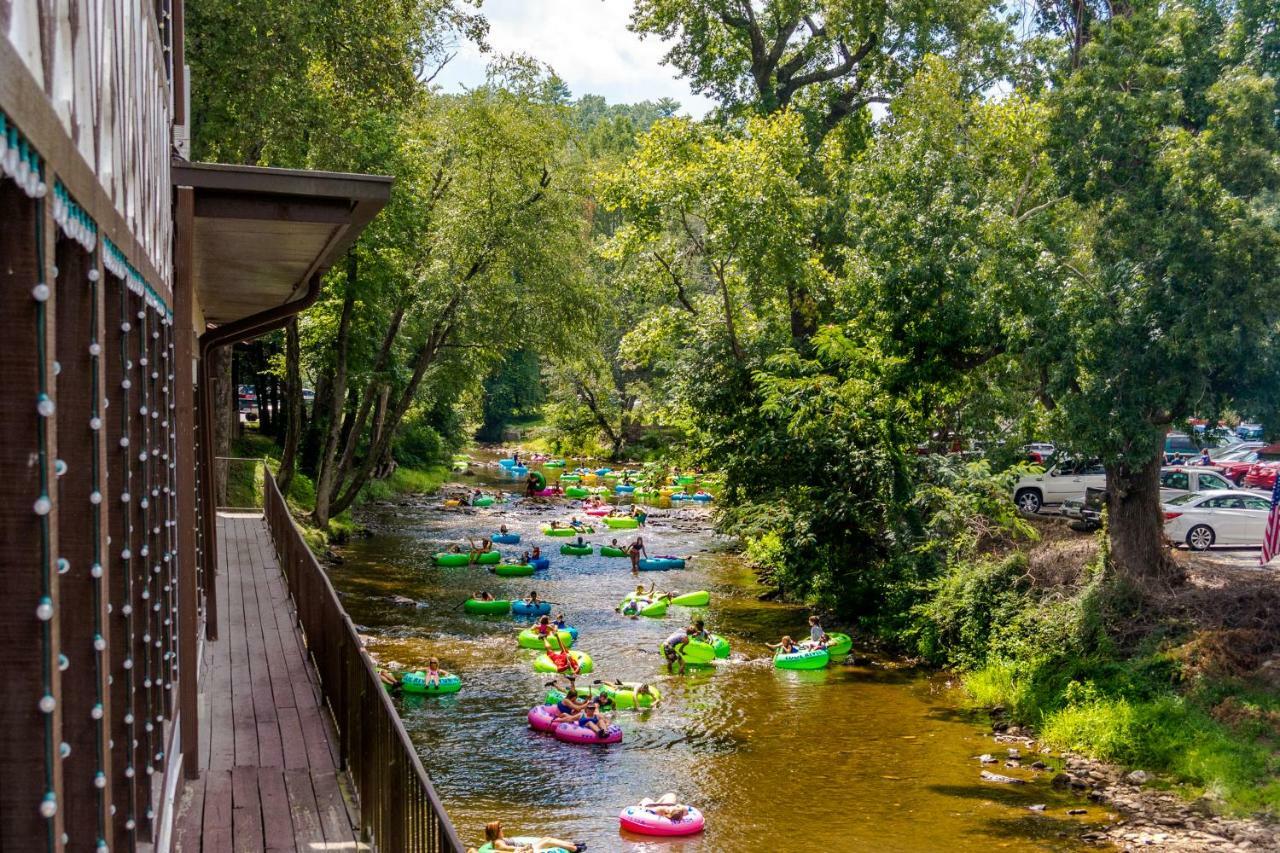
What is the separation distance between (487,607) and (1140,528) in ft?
42.6

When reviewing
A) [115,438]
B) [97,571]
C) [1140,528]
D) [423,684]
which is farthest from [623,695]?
[97,571]

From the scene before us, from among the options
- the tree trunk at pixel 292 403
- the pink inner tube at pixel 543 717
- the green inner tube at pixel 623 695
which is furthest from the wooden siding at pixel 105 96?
the tree trunk at pixel 292 403

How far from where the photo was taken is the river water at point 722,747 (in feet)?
47.0

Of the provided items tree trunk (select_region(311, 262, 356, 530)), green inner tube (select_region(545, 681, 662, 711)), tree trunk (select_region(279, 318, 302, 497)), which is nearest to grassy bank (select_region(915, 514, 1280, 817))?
green inner tube (select_region(545, 681, 662, 711))

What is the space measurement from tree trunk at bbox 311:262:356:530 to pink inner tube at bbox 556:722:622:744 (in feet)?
43.8

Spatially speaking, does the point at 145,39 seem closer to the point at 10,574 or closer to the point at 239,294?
the point at 10,574

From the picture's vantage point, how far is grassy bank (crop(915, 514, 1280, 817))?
15.3m

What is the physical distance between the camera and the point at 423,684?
19031 mm

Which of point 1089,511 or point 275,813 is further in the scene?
point 1089,511

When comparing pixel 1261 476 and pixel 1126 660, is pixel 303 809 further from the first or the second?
pixel 1261 476

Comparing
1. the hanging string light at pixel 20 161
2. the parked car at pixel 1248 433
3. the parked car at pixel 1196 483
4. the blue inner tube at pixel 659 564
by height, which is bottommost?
the blue inner tube at pixel 659 564

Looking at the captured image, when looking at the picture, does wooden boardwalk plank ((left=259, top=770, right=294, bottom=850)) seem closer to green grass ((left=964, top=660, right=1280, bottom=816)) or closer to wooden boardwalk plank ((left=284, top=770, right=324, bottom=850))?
wooden boardwalk plank ((left=284, top=770, right=324, bottom=850))

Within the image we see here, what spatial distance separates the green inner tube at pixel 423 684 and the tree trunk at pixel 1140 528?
36.1 feet

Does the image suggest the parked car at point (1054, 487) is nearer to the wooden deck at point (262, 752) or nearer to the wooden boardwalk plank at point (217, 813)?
the wooden deck at point (262, 752)
